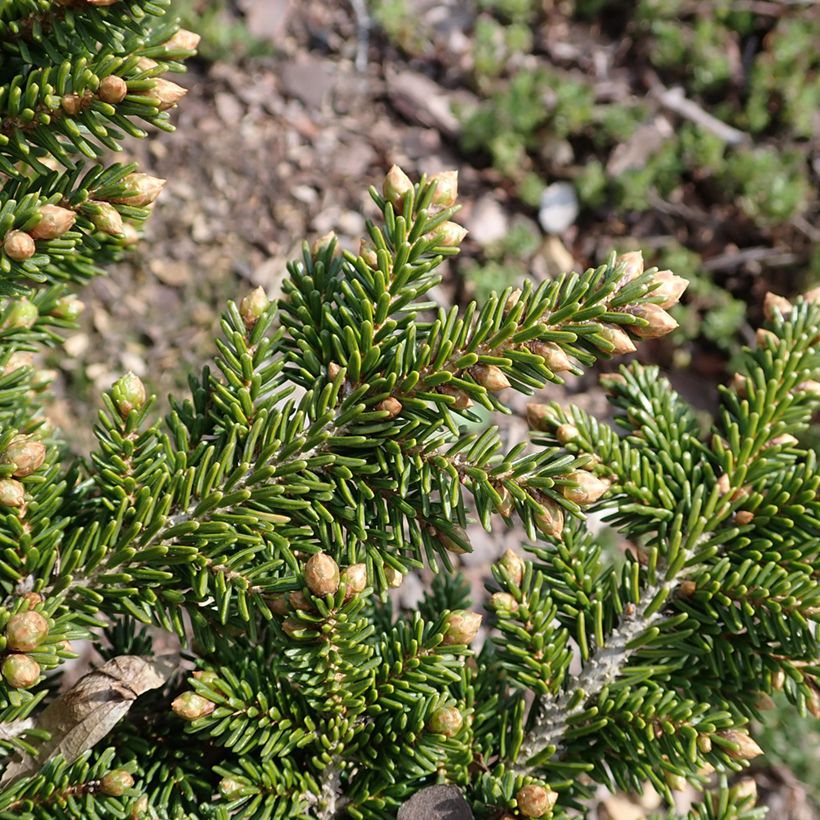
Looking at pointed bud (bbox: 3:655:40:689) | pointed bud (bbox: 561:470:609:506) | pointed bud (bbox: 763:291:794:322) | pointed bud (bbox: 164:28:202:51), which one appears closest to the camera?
pointed bud (bbox: 3:655:40:689)

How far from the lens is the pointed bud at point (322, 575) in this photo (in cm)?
110

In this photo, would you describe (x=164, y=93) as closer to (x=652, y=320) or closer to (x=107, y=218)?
(x=107, y=218)

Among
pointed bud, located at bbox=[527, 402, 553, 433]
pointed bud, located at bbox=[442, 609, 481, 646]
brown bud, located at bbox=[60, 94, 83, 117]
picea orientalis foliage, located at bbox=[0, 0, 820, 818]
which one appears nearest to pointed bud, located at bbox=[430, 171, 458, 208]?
picea orientalis foliage, located at bbox=[0, 0, 820, 818]

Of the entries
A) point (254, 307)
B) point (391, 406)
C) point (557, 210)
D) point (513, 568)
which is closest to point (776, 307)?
point (513, 568)

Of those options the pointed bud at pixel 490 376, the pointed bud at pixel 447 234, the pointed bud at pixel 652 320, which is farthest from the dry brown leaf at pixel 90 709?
the pointed bud at pixel 652 320

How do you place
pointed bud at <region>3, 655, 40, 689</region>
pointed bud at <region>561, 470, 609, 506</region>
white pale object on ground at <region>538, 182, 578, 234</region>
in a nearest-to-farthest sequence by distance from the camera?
1. pointed bud at <region>3, 655, 40, 689</region>
2. pointed bud at <region>561, 470, 609, 506</region>
3. white pale object on ground at <region>538, 182, 578, 234</region>

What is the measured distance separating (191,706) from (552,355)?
660 millimetres

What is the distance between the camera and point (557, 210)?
387 cm

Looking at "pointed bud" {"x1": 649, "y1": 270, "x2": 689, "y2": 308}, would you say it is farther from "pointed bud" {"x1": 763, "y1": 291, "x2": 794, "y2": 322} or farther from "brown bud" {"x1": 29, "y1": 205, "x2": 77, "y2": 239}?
"brown bud" {"x1": 29, "y1": 205, "x2": 77, "y2": 239}

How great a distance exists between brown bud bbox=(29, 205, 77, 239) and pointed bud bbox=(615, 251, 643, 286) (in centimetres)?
71

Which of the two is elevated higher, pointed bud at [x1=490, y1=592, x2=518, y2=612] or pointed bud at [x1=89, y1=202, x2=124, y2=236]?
pointed bud at [x1=89, y1=202, x2=124, y2=236]

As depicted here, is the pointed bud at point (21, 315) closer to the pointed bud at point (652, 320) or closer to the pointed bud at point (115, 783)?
the pointed bud at point (115, 783)

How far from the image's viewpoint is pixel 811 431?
338 centimetres

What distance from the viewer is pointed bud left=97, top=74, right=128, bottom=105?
1104 millimetres
